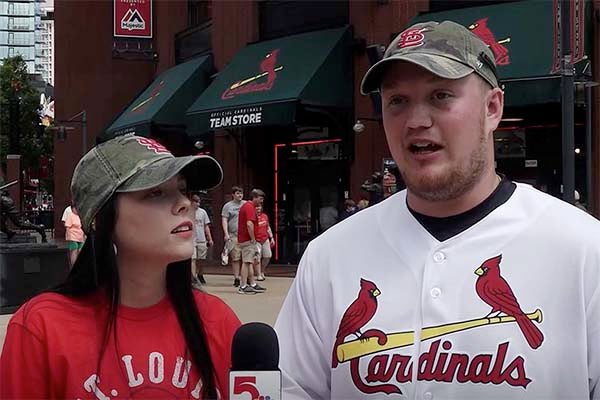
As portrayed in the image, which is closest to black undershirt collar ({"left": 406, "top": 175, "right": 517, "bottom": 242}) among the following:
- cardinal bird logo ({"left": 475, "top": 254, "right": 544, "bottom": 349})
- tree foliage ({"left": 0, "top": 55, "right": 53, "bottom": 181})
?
cardinal bird logo ({"left": 475, "top": 254, "right": 544, "bottom": 349})

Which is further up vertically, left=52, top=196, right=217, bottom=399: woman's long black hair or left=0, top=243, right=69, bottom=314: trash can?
left=52, top=196, right=217, bottom=399: woman's long black hair

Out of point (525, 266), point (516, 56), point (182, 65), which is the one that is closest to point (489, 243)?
point (525, 266)

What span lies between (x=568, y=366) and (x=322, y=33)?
1633cm

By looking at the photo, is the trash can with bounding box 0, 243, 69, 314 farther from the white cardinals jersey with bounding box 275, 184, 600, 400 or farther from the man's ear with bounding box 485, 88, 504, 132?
the man's ear with bounding box 485, 88, 504, 132

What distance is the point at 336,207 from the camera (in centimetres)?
1842

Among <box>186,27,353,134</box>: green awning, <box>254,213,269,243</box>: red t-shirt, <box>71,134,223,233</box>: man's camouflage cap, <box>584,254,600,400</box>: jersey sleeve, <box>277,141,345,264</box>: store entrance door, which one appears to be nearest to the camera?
<box>584,254,600,400</box>: jersey sleeve

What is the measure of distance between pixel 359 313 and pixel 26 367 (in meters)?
0.95

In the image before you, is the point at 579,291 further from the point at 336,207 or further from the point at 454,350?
the point at 336,207

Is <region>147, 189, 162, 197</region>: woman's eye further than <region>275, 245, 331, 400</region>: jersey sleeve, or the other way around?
<region>147, 189, 162, 197</region>: woman's eye

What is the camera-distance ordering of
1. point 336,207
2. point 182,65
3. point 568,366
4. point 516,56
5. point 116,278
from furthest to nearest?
point 182,65
point 336,207
point 516,56
point 116,278
point 568,366

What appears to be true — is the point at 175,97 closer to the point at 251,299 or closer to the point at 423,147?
the point at 251,299

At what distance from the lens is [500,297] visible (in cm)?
204

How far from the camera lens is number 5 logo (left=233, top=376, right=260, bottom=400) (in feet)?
5.48

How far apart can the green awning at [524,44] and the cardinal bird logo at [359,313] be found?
11770 millimetres
